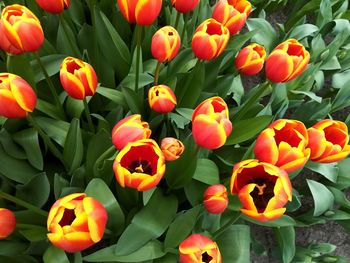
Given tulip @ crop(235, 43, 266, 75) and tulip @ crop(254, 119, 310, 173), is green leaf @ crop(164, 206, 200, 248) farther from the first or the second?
tulip @ crop(235, 43, 266, 75)

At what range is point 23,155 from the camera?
3.23 ft

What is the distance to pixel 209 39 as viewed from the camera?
33.0 inches

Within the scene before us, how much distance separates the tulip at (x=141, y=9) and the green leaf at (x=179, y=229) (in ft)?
1.22

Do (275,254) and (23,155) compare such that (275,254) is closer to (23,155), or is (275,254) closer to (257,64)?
(257,64)

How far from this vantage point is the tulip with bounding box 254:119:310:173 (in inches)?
27.8

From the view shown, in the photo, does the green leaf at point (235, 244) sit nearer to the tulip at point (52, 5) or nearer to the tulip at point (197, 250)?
the tulip at point (197, 250)

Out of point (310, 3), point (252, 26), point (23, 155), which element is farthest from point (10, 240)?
point (310, 3)

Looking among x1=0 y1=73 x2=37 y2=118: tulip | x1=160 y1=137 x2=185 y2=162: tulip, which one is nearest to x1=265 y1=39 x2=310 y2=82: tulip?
x1=160 y1=137 x2=185 y2=162: tulip

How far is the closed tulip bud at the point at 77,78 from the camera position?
0.77 m

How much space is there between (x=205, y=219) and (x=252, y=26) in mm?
600

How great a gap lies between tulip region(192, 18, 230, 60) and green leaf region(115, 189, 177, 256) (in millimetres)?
306

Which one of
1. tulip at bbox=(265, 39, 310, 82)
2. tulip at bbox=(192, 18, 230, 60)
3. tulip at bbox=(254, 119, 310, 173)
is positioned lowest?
tulip at bbox=(254, 119, 310, 173)

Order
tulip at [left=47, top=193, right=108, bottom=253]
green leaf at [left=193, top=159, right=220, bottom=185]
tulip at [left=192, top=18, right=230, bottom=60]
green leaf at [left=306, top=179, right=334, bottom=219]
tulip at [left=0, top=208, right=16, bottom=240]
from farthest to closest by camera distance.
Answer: green leaf at [left=306, top=179, right=334, bottom=219], green leaf at [left=193, top=159, right=220, bottom=185], tulip at [left=192, top=18, right=230, bottom=60], tulip at [left=0, top=208, right=16, bottom=240], tulip at [left=47, top=193, right=108, bottom=253]

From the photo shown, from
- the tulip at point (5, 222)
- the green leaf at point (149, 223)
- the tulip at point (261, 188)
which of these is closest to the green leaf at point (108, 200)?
the green leaf at point (149, 223)
